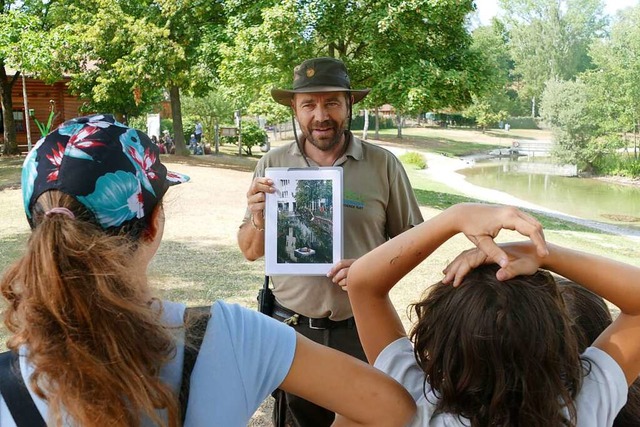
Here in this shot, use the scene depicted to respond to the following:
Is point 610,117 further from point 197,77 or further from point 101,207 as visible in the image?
point 101,207

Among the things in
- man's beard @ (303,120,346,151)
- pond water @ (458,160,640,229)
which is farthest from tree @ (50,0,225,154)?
man's beard @ (303,120,346,151)

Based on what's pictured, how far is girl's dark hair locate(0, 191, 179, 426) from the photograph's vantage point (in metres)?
1.02

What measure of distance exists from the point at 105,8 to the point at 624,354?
69.0 feet

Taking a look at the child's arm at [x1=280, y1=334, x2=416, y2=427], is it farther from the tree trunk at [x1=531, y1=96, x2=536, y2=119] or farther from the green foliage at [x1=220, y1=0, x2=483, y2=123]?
the tree trunk at [x1=531, y1=96, x2=536, y2=119]

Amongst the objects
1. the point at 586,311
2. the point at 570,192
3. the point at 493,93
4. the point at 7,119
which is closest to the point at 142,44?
the point at 7,119

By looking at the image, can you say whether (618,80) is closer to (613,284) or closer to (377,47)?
(377,47)

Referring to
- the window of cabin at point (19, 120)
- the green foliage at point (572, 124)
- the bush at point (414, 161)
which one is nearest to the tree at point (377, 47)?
the window of cabin at point (19, 120)

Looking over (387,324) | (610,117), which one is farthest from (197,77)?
(610,117)

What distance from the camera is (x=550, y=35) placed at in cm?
6322

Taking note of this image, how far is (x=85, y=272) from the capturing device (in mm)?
1042

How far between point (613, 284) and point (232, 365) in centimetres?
88

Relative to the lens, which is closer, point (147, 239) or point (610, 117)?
point (147, 239)

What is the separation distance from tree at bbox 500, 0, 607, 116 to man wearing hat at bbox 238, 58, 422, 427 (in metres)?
64.7

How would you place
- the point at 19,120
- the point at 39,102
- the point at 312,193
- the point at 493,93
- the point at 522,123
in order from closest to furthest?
the point at 312,193
the point at 39,102
the point at 19,120
the point at 493,93
the point at 522,123
